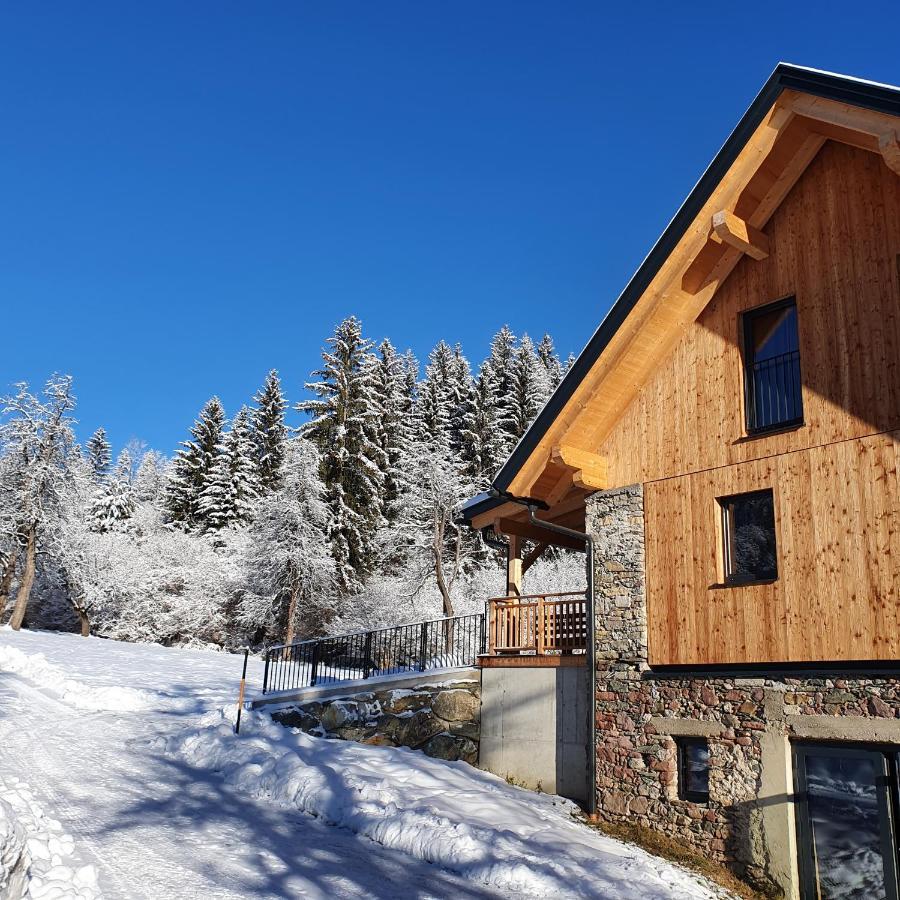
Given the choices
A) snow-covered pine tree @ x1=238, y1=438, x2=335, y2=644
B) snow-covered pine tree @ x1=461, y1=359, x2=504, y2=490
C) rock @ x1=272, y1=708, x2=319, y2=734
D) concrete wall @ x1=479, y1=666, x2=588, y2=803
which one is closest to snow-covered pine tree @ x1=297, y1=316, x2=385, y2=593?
snow-covered pine tree @ x1=238, y1=438, x2=335, y2=644

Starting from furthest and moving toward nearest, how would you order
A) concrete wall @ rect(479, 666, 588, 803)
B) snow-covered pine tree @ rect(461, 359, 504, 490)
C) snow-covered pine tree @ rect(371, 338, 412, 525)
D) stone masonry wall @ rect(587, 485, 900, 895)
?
snow-covered pine tree @ rect(461, 359, 504, 490) < snow-covered pine tree @ rect(371, 338, 412, 525) < concrete wall @ rect(479, 666, 588, 803) < stone masonry wall @ rect(587, 485, 900, 895)

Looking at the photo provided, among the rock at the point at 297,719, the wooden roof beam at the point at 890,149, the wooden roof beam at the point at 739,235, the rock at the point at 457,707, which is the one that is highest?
the wooden roof beam at the point at 890,149

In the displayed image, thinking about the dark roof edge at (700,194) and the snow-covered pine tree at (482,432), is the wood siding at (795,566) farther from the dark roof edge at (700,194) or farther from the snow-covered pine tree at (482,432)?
the snow-covered pine tree at (482,432)

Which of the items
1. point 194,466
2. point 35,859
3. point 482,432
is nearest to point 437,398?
point 482,432

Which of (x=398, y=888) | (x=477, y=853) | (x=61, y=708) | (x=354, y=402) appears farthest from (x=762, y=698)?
(x=354, y=402)

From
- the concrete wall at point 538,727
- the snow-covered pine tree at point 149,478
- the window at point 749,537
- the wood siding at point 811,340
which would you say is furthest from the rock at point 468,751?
the snow-covered pine tree at point 149,478

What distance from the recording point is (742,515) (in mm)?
10789

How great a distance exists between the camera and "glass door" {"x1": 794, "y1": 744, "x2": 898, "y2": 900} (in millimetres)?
8508

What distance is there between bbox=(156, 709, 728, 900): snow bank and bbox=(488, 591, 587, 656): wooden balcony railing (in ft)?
7.11

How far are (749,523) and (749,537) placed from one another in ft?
0.63

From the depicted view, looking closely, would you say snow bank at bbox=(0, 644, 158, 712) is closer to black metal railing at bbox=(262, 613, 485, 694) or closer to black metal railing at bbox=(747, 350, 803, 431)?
black metal railing at bbox=(262, 613, 485, 694)

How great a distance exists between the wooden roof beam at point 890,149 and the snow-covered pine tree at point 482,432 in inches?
1285

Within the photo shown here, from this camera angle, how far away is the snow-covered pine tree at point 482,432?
43781 mm

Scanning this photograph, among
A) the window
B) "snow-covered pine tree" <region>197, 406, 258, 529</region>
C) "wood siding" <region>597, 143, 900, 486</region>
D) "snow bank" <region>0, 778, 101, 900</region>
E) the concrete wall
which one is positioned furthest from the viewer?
"snow-covered pine tree" <region>197, 406, 258, 529</region>
